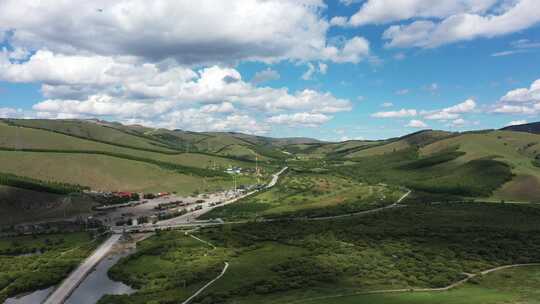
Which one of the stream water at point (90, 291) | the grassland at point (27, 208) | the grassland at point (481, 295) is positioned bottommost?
the stream water at point (90, 291)

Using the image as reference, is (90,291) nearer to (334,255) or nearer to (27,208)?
(334,255)

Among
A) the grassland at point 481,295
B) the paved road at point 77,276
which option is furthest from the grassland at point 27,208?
the grassland at point 481,295

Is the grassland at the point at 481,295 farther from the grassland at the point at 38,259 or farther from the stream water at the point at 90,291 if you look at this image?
the grassland at the point at 38,259

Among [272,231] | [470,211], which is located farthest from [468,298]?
[470,211]

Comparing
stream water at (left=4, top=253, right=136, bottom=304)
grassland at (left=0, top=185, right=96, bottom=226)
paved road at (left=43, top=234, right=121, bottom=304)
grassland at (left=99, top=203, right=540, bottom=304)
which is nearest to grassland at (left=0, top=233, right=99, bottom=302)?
paved road at (left=43, top=234, right=121, bottom=304)

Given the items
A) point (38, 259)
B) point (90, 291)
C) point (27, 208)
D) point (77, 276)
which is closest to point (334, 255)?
point (90, 291)

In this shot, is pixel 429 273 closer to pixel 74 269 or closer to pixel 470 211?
pixel 74 269
